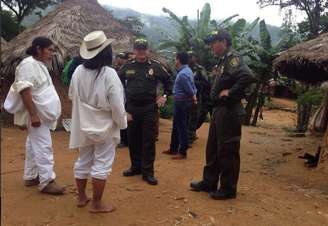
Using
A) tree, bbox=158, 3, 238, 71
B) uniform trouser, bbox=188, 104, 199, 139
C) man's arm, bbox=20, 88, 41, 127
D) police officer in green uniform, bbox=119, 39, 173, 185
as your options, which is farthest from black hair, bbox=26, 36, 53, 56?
tree, bbox=158, 3, 238, 71

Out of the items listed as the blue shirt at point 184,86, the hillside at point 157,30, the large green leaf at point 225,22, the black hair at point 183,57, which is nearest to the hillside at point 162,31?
the hillside at point 157,30

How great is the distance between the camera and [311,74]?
30.4 ft

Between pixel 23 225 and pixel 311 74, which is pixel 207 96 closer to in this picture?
pixel 311 74

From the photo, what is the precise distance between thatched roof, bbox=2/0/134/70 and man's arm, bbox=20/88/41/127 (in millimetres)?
5155

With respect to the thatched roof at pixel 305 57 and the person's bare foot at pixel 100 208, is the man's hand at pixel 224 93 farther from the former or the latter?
the thatched roof at pixel 305 57

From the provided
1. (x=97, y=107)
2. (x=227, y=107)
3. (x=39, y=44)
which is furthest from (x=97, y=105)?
(x=227, y=107)

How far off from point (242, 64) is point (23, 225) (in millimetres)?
2645

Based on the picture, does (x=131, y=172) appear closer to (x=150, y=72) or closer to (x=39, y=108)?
(x=150, y=72)

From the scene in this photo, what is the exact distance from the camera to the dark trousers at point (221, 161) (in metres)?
4.81

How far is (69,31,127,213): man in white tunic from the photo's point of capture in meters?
4.08

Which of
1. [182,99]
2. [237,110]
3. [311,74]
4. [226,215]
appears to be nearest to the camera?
[226,215]

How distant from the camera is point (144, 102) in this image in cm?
540

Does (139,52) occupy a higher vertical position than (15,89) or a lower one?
higher

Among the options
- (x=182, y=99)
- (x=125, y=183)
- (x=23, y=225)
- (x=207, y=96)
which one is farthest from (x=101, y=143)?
(x=207, y=96)
